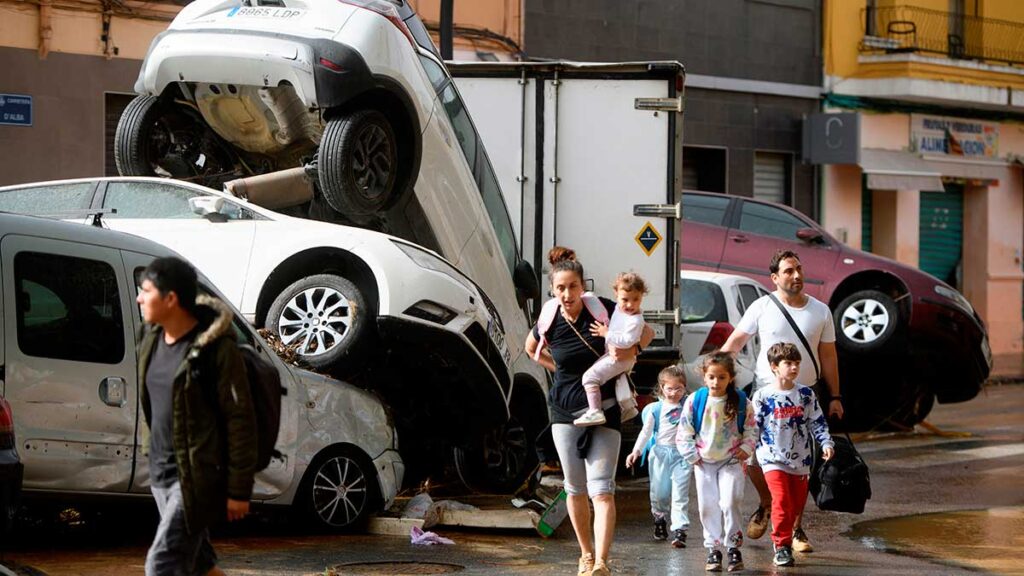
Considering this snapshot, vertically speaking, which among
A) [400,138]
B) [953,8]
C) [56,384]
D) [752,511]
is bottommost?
[752,511]

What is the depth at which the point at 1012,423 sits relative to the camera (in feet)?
63.1

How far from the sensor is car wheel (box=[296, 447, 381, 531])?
9547 mm

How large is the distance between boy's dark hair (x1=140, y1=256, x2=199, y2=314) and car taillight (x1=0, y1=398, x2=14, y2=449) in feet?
5.32

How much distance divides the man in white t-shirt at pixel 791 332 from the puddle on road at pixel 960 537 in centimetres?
72

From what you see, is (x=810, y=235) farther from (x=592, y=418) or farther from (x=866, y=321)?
(x=592, y=418)

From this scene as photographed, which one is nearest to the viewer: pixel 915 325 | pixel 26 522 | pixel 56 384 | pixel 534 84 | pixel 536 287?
pixel 56 384

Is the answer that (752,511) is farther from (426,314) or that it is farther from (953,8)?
(953,8)

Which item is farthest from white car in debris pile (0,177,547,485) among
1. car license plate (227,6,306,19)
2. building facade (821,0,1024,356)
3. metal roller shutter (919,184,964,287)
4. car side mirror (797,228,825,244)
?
metal roller shutter (919,184,964,287)

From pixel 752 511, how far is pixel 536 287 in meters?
2.27

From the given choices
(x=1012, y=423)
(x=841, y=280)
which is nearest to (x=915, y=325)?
(x=841, y=280)

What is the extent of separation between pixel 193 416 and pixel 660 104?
7.86 meters

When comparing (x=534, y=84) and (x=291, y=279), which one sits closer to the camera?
(x=291, y=279)

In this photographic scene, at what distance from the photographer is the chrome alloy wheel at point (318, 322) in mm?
9992

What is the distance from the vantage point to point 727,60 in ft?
87.0
